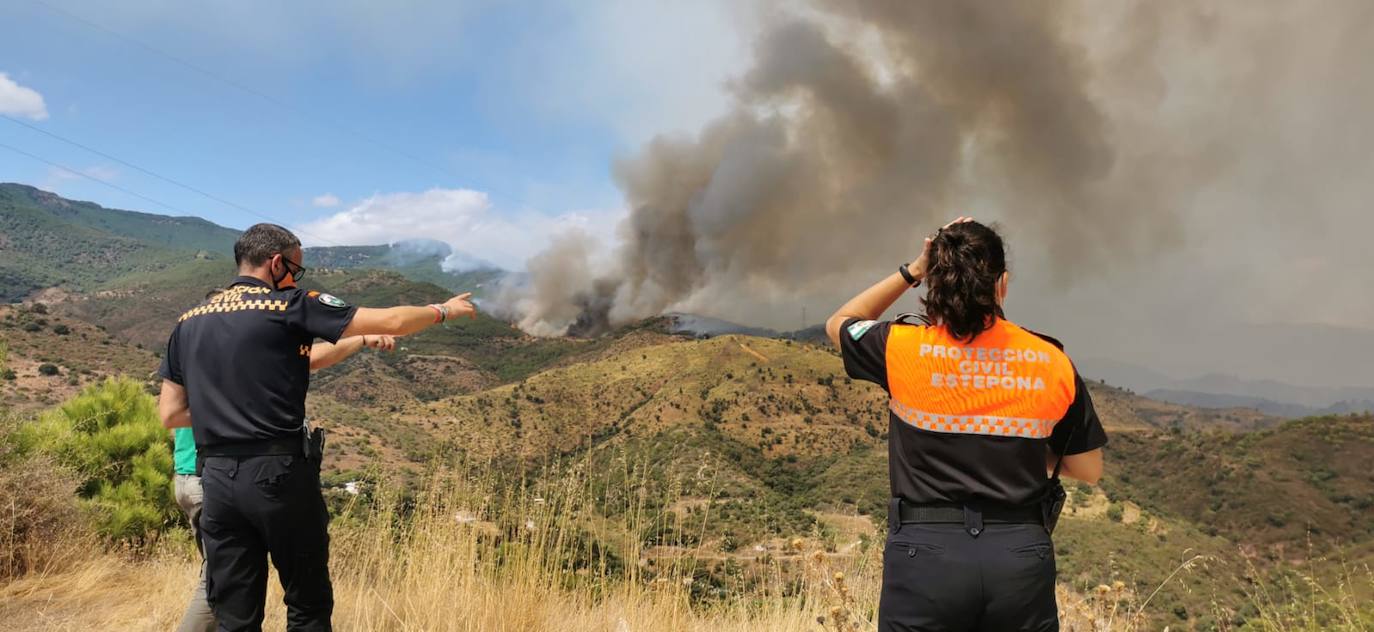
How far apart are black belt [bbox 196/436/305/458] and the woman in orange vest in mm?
2659

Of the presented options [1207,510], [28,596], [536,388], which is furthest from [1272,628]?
[536,388]

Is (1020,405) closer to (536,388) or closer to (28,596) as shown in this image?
(28,596)

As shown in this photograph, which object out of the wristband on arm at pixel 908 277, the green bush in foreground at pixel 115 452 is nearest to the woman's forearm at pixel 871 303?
the wristband on arm at pixel 908 277

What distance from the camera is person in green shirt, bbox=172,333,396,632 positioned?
3.69 meters

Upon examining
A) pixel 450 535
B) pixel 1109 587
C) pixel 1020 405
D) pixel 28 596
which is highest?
pixel 1020 405

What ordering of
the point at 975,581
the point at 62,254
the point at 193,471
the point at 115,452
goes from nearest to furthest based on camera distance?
the point at 975,581, the point at 193,471, the point at 115,452, the point at 62,254

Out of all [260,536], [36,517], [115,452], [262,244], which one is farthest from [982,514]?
[115,452]

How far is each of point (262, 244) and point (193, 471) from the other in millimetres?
1610

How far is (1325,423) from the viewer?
223ft

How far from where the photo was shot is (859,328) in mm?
2613

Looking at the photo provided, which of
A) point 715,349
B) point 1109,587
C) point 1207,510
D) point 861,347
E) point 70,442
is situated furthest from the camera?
point 715,349

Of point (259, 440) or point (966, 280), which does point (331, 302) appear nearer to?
point (259, 440)

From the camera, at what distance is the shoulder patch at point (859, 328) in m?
2.58

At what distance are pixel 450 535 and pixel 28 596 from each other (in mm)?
4009
